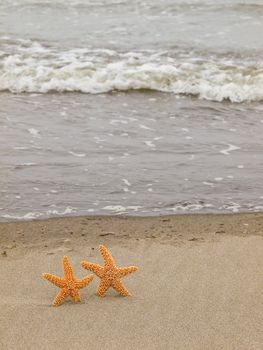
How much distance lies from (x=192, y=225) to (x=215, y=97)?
4318 mm

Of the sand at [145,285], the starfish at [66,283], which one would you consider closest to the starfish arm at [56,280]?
the starfish at [66,283]

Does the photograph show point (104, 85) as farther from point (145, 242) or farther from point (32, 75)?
point (145, 242)

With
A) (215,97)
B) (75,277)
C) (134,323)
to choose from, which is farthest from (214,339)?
(215,97)

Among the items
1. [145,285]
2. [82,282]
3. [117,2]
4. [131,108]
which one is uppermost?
[117,2]

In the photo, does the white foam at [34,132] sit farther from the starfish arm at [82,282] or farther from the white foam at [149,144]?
the starfish arm at [82,282]

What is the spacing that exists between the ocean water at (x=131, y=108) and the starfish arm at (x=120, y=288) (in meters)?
1.53

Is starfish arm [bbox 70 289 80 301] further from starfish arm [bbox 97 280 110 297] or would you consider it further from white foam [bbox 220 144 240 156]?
white foam [bbox 220 144 240 156]

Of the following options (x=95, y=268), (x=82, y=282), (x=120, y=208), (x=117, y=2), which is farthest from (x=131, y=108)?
(x=117, y=2)

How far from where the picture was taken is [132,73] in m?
10.4

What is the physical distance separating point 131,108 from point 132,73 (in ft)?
4.90

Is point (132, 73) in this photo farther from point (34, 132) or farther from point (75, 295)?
point (75, 295)

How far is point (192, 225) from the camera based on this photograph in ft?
18.6

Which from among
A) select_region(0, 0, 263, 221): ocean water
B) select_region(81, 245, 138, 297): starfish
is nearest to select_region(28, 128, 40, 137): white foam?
select_region(0, 0, 263, 221): ocean water

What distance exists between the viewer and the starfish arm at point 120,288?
442cm
